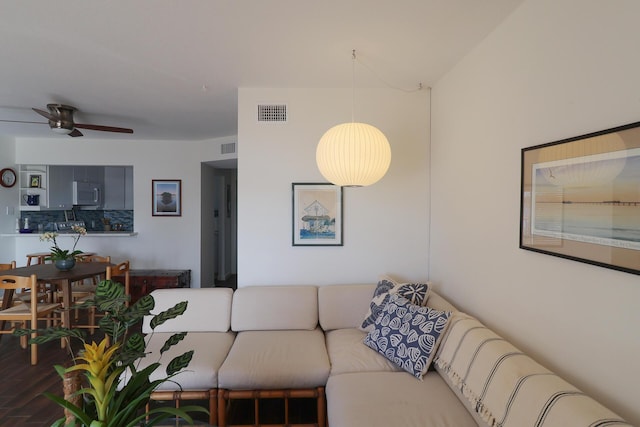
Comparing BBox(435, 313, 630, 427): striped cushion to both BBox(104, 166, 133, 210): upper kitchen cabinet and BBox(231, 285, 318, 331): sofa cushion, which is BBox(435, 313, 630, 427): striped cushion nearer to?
BBox(231, 285, 318, 331): sofa cushion

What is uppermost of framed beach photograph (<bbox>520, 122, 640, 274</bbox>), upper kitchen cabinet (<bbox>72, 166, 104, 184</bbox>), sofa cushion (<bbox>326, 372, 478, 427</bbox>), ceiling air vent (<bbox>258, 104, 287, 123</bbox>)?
ceiling air vent (<bbox>258, 104, 287, 123</bbox>)

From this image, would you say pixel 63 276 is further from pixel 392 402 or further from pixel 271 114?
pixel 392 402

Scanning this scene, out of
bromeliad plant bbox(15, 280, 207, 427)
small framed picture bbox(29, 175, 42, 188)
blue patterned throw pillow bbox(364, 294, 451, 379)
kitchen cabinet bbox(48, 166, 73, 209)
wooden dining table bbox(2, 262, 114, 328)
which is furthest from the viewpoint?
Result: kitchen cabinet bbox(48, 166, 73, 209)

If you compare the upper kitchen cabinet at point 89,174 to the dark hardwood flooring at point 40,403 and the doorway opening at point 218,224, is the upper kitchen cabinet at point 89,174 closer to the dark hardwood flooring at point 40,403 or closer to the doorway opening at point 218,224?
the doorway opening at point 218,224

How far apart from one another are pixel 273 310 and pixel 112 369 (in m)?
1.50

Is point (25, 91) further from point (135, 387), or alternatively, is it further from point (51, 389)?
point (135, 387)

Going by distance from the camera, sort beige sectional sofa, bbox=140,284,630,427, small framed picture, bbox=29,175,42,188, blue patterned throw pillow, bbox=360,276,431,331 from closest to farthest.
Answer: beige sectional sofa, bbox=140,284,630,427
blue patterned throw pillow, bbox=360,276,431,331
small framed picture, bbox=29,175,42,188

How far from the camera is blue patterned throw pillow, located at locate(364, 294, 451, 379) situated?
69.7 inches

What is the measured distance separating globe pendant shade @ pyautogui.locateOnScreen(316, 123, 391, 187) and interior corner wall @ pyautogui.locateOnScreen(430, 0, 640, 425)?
0.67m

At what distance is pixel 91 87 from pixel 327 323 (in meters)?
2.89

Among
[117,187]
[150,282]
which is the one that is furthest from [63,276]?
[117,187]

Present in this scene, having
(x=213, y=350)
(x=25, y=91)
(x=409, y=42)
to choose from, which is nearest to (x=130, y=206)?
(x=25, y=91)

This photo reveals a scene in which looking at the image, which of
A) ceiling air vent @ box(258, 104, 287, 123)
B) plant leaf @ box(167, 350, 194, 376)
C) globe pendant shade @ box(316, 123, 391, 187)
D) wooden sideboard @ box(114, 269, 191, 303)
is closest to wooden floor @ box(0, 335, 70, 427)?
wooden sideboard @ box(114, 269, 191, 303)

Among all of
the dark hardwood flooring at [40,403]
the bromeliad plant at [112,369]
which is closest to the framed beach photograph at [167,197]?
the dark hardwood flooring at [40,403]
